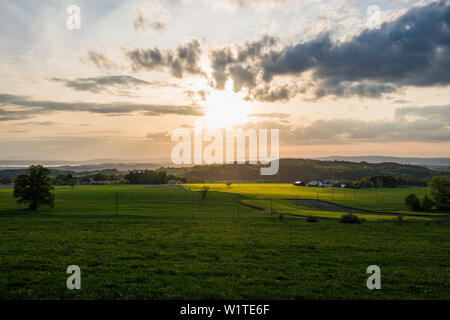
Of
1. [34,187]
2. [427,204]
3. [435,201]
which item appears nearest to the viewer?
[34,187]

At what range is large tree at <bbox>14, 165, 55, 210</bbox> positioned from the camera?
46750 millimetres

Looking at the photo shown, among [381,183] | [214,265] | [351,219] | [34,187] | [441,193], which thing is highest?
[34,187]

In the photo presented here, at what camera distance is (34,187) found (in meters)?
47.5

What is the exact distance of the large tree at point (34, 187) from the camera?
46.8 meters

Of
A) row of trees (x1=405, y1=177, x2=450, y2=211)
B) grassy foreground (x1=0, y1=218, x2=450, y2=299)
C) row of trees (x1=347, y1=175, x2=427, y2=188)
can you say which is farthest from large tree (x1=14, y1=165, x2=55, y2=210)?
row of trees (x1=347, y1=175, x2=427, y2=188)

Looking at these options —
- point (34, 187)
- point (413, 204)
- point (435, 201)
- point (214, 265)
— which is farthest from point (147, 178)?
point (214, 265)

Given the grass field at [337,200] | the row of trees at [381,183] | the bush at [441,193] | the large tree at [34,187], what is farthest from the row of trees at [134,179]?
the bush at [441,193]

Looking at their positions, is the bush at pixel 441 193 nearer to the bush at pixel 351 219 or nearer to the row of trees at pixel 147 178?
the bush at pixel 351 219

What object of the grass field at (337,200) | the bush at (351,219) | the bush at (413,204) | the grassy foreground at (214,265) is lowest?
the grass field at (337,200)

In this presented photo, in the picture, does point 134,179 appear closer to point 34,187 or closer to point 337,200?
point 337,200

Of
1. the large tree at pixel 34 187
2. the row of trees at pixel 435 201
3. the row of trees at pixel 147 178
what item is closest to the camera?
the large tree at pixel 34 187

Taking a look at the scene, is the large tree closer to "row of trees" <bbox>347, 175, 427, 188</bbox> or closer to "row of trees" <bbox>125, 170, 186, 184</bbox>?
"row of trees" <bbox>125, 170, 186, 184</bbox>
